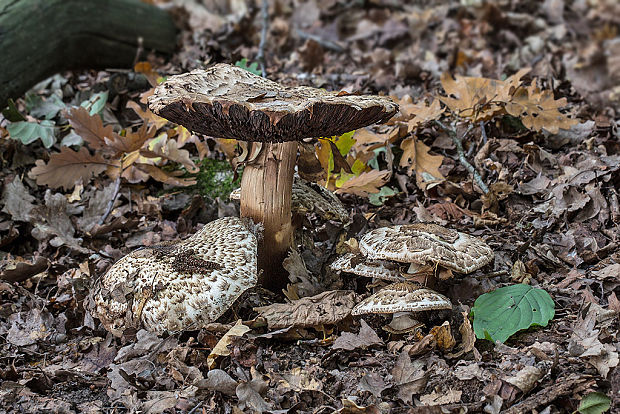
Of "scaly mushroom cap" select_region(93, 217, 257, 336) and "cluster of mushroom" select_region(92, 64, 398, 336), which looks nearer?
"cluster of mushroom" select_region(92, 64, 398, 336)

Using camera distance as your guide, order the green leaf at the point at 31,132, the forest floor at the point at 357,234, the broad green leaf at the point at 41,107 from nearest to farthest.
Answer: the forest floor at the point at 357,234, the green leaf at the point at 31,132, the broad green leaf at the point at 41,107

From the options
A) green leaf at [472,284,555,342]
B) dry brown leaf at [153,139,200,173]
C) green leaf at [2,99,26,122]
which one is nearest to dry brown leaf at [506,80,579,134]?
green leaf at [472,284,555,342]

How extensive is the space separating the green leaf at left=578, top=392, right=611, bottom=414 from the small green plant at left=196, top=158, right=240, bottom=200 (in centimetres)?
326

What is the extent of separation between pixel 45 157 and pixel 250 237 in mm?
3086

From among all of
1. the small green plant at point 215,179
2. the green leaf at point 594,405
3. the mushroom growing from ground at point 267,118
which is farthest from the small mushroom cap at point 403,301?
the small green plant at point 215,179

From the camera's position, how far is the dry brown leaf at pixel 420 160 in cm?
466

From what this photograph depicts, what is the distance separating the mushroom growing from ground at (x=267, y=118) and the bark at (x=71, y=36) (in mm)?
2978

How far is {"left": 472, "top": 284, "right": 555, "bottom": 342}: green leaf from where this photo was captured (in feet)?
10.3

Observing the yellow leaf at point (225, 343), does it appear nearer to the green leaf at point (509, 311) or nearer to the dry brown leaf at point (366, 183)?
the green leaf at point (509, 311)

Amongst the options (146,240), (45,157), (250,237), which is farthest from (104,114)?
(250,237)

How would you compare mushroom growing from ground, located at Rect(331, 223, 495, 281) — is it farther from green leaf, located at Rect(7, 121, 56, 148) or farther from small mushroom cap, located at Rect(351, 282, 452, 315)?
green leaf, located at Rect(7, 121, 56, 148)

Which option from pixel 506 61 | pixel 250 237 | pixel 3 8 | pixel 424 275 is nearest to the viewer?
pixel 424 275

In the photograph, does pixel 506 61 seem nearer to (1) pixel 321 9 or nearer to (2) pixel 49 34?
(1) pixel 321 9

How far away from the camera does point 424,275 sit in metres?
3.37
